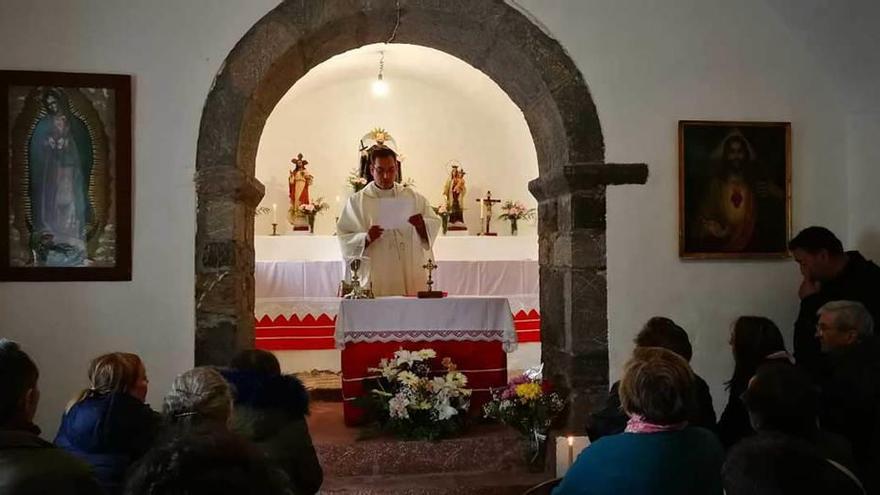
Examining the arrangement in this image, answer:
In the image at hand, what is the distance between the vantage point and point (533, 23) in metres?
5.29

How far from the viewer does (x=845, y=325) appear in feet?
12.0

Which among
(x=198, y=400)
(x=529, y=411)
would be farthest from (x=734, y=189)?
(x=198, y=400)

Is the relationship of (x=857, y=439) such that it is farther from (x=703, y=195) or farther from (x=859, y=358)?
(x=703, y=195)

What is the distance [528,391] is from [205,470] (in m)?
3.91

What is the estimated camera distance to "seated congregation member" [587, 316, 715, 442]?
3.32 meters

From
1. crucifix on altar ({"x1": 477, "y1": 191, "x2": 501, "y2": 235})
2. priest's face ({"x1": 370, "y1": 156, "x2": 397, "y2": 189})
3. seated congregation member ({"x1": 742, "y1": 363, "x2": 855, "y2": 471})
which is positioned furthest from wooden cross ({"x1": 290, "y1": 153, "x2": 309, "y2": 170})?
seated congregation member ({"x1": 742, "y1": 363, "x2": 855, "y2": 471})

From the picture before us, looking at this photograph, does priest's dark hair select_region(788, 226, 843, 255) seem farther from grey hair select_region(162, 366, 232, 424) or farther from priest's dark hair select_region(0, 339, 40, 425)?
priest's dark hair select_region(0, 339, 40, 425)

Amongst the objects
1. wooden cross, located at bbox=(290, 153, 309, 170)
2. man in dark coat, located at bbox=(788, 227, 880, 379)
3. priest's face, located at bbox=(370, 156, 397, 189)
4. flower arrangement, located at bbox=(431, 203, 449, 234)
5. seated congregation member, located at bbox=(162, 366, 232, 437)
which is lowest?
seated congregation member, located at bbox=(162, 366, 232, 437)

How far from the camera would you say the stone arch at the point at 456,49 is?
16.5 ft

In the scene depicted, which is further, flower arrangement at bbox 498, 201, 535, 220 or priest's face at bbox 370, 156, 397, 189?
flower arrangement at bbox 498, 201, 535, 220

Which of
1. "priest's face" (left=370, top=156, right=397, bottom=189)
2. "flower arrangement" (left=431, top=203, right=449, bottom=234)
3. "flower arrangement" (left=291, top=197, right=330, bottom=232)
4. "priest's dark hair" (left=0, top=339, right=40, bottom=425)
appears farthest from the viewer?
"flower arrangement" (left=431, top=203, right=449, bottom=234)

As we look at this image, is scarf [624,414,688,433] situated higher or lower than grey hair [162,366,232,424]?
lower

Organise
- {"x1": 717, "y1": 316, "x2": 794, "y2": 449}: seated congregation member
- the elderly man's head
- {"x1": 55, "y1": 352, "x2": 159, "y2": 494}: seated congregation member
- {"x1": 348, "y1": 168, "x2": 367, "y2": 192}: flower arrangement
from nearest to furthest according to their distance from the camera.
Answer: {"x1": 55, "y1": 352, "x2": 159, "y2": 494}: seated congregation member → {"x1": 717, "y1": 316, "x2": 794, "y2": 449}: seated congregation member → the elderly man's head → {"x1": 348, "y1": 168, "x2": 367, "y2": 192}: flower arrangement

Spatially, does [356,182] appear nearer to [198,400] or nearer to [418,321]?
[418,321]
